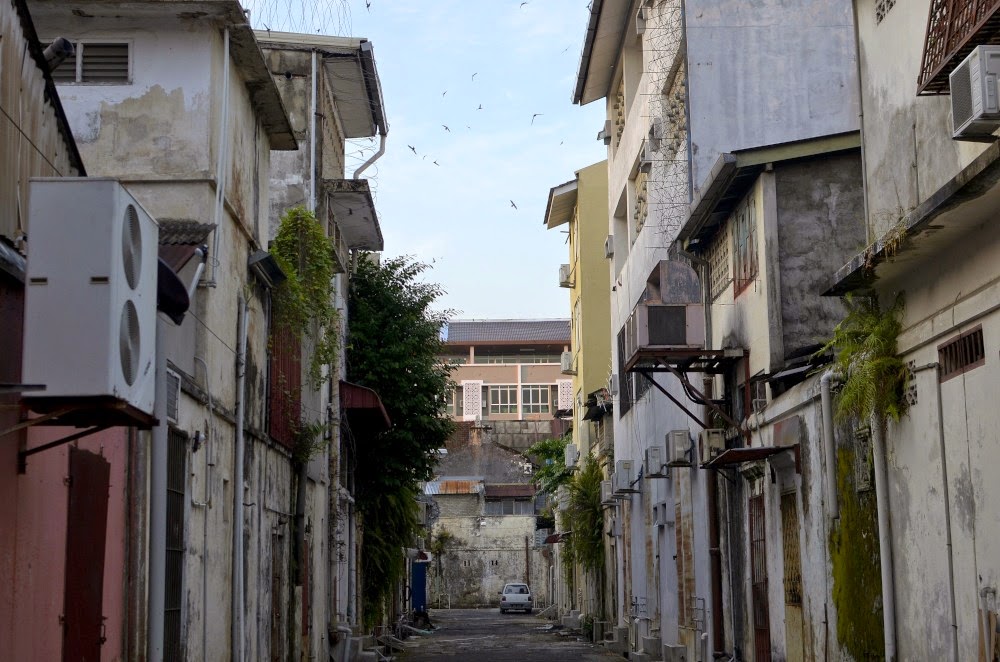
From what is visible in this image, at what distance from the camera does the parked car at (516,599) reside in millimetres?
55719

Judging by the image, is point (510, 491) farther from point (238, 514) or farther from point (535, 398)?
point (238, 514)

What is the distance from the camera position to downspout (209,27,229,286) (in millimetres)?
12484

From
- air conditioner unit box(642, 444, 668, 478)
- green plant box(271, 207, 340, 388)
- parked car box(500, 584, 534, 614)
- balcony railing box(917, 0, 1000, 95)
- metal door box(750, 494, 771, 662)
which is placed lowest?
parked car box(500, 584, 534, 614)

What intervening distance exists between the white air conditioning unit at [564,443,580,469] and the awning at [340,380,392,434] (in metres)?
14.4

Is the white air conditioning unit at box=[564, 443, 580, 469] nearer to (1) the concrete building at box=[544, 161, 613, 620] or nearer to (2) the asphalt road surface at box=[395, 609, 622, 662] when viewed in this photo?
(1) the concrete building at box=[544, 161, 613, 620]

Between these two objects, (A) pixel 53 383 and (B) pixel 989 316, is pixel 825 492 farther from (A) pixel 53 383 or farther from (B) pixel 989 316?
(A) pixel 53 383

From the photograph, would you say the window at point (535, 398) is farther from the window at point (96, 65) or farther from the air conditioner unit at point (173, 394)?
the air conditioner unit at point (173, 394)

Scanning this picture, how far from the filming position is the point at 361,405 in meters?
22.9

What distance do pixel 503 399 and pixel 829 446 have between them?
6676 centimetres

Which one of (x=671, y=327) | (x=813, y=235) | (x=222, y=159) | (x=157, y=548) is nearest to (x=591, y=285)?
(x=671, y=327)

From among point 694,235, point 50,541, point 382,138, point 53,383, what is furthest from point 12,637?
point 382,138

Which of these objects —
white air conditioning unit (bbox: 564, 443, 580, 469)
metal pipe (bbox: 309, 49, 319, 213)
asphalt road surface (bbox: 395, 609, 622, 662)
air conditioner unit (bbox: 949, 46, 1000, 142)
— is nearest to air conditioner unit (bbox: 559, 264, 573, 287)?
white air conditioning unit (bbox: 564, 443, 580, 469)

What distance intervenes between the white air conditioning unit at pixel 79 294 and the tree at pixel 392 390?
18.8 metres

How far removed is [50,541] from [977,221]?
607cm
